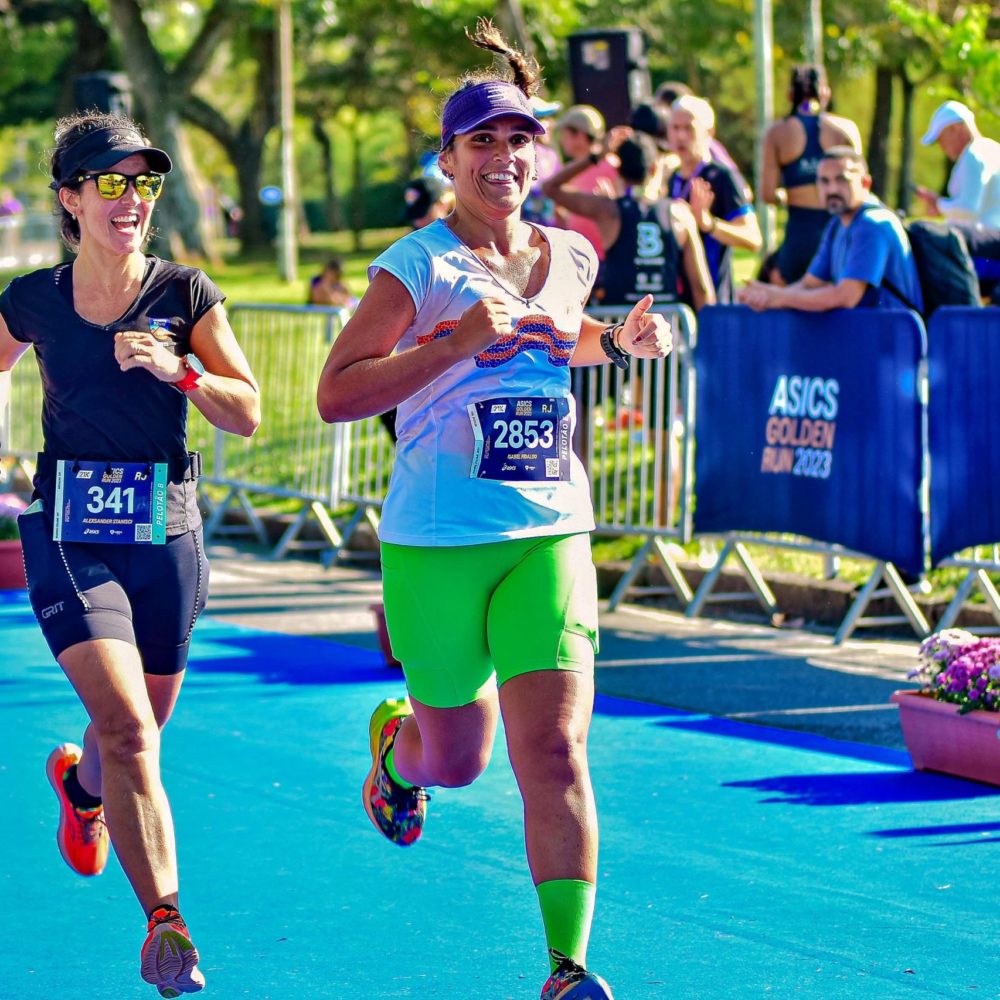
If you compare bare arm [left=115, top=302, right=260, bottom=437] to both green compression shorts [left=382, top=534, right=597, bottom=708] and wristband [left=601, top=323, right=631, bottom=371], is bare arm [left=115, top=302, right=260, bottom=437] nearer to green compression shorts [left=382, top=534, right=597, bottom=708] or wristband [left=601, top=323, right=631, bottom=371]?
green compression shorts [left=382, top=534, right=597, bottom=708]

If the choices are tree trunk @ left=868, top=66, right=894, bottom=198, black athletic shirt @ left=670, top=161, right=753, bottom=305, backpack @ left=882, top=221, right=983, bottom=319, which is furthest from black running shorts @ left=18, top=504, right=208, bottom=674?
Answer: tree trunk @ left=868, top=66, right=894, bottom=198

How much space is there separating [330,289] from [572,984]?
1538 centimetres

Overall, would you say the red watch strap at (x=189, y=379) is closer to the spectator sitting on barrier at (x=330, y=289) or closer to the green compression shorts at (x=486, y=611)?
the green compression shorts at (x=486, y=611)

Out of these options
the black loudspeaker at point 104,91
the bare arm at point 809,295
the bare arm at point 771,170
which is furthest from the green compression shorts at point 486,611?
the black loudspeaker at point 104,91

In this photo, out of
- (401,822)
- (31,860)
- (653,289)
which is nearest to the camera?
(401,822)

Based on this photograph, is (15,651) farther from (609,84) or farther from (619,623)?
(609,84)

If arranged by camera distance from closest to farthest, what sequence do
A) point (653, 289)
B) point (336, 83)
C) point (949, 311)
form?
point (949, 311)
point (653, 289)
point (336, 83)

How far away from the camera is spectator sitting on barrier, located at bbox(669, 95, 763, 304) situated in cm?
1137

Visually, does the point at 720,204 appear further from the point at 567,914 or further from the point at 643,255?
the point at 567,914

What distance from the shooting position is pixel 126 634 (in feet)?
15.3

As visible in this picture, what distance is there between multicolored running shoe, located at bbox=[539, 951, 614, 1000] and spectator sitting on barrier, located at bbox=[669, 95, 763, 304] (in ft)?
25.6

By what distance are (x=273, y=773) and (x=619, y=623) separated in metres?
3.45

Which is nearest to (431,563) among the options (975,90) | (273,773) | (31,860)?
(31,860)

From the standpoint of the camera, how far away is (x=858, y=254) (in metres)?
9.05
